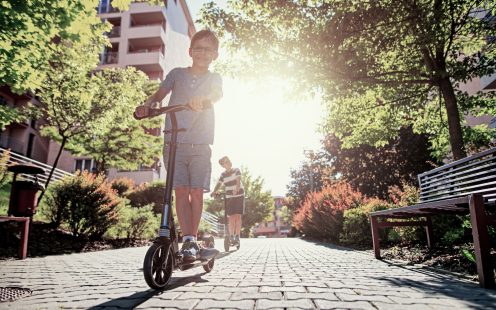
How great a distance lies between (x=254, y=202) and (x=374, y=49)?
33192 millimetres

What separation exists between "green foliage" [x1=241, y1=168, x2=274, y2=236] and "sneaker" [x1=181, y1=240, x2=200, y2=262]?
36138 mm

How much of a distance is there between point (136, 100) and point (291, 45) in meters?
9.26

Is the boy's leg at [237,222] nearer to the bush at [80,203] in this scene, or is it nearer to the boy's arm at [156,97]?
the bush at [80,203]

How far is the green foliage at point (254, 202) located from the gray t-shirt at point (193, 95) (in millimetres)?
35993

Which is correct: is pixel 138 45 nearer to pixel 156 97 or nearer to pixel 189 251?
pixel 156 97

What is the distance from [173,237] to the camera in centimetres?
309

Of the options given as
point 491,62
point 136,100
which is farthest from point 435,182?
point 136,100

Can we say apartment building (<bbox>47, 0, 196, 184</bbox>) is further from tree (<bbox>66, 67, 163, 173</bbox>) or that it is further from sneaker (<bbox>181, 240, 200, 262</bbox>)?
sneaker (<bbox>181, 240, 200, 262</bbox>)

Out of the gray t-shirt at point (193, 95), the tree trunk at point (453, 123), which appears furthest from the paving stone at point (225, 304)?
the tree trunk at point (453, 123)

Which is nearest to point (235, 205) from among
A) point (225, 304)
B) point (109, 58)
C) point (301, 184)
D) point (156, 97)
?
point (156, 97)

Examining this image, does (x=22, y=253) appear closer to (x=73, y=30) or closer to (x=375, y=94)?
(x=73, y=30)

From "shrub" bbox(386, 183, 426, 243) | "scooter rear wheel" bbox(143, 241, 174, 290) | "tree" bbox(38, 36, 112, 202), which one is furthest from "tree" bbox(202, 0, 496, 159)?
"scooter rear wheel" bbox(143, 241, 174, 290)

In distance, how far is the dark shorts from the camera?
814 centimetres

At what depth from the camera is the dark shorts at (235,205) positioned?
814cm
